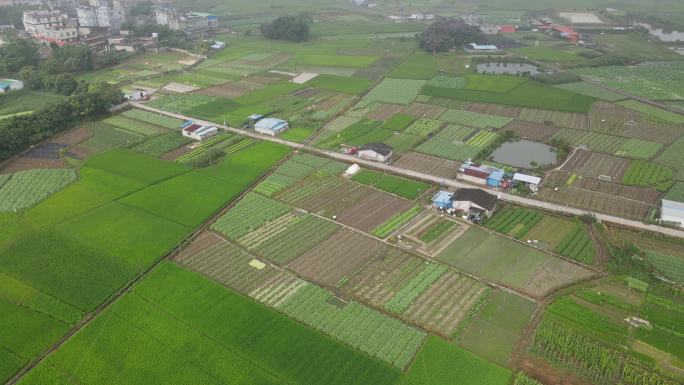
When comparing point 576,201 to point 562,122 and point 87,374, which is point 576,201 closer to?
point 562,122

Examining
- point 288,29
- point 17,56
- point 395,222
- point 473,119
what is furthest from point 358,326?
point 288,29

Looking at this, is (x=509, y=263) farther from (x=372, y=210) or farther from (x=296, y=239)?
(x=296, y=239)

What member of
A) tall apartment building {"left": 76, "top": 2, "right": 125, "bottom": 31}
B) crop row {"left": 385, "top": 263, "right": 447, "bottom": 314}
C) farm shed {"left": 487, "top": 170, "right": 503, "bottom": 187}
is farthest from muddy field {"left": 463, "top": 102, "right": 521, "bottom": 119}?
tall apartment building {"left": 76, "top": 2, "right": 125, "bottom": 31}

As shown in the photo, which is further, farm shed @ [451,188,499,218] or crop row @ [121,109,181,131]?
crop row @ [121,109,181,131]

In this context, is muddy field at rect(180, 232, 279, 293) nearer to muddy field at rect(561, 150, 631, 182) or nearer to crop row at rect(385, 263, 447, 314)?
crop row at rect(385, 263, 447, 314)

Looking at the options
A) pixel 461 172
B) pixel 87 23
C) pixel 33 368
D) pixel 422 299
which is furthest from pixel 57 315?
pixel 87 23
